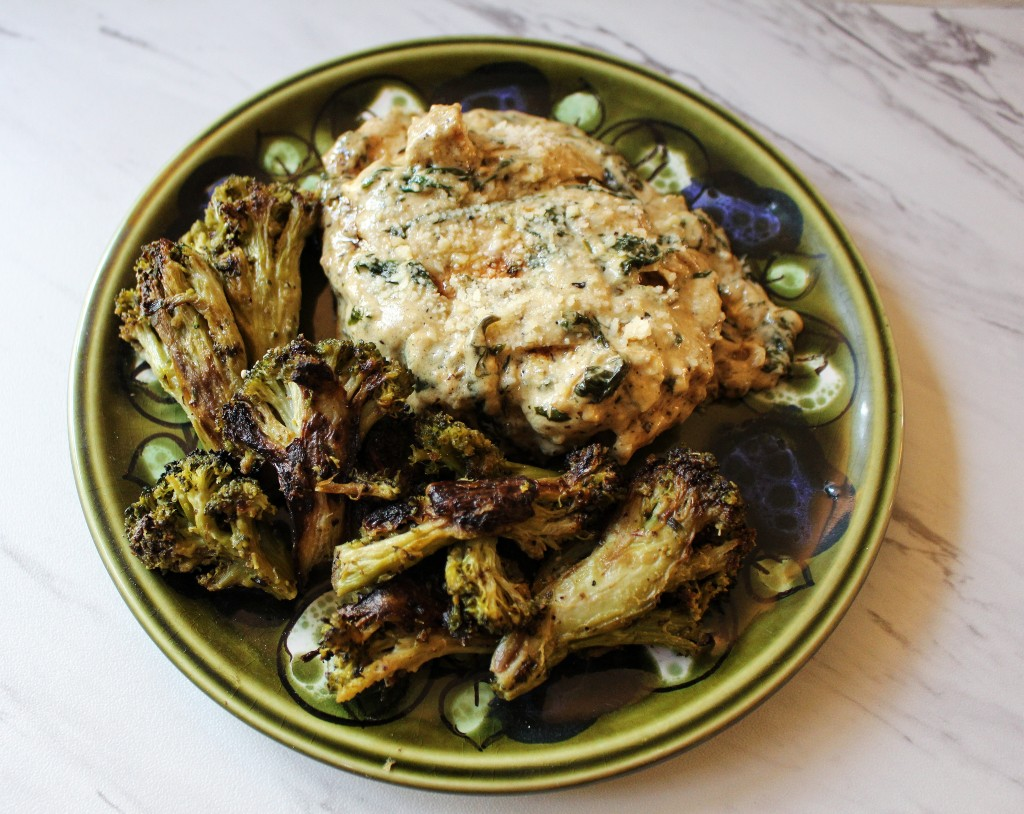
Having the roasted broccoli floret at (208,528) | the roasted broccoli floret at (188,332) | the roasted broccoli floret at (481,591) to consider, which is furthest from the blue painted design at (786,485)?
the roasted broccoli floret at (188,332)

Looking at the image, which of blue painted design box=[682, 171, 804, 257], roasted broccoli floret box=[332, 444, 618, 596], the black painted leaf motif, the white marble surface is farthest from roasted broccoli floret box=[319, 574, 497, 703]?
blue painted design box=[682, 171, 804, 257]

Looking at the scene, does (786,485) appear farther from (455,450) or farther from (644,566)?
(455,450)

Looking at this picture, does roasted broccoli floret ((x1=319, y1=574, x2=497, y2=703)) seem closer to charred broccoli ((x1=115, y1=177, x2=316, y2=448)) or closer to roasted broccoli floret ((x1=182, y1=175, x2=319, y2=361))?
charred broccoli ((x1=115, y1=177, x2=316, y2=448))

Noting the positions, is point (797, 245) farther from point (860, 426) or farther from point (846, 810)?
point (846, 810)

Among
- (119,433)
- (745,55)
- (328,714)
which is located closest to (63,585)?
(119,433)

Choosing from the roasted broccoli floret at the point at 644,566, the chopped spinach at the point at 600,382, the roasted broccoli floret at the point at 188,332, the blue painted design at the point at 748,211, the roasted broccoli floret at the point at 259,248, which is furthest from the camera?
the blue painted design at the point at 748,211

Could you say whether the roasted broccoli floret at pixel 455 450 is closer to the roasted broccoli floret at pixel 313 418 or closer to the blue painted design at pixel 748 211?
the roasted broccoli floret at pixel 313 418

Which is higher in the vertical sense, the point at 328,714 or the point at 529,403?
the point at 529,403
